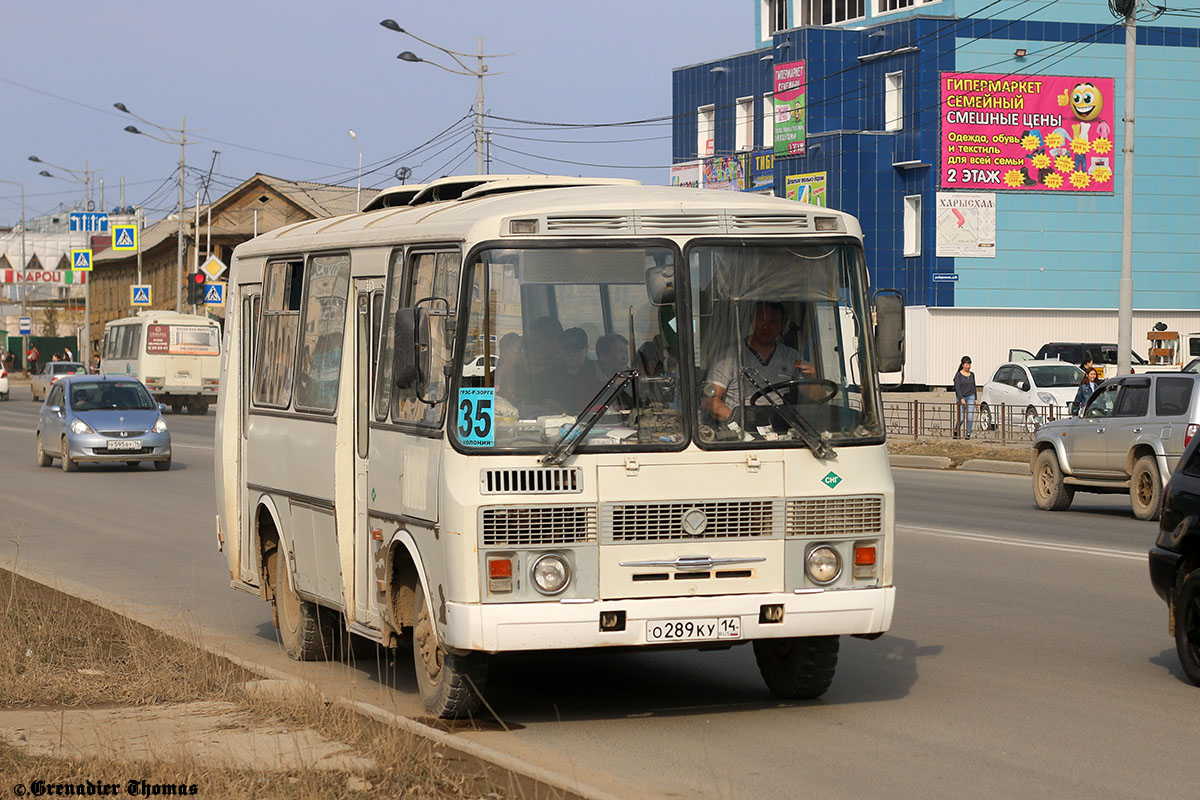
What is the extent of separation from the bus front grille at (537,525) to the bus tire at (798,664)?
4.24 feet

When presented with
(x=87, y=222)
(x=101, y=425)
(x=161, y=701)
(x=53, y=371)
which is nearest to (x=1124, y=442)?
(x=161, y=701)

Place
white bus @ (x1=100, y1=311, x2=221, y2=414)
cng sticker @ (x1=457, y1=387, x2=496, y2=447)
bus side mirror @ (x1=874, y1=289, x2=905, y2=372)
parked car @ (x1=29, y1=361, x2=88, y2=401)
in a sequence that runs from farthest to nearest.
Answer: parked car @ (x1=29, y1=361, x2=88, y2=401), white bus @ (x1=100, y1=311, x2=221, y2=414), bus side mirror @ (x1=874, y1=289, x2=905, y2=372), cng sticker @ (x1=457, y1=387, x2=496, y2=447)

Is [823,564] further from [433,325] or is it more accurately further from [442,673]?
[433,325]

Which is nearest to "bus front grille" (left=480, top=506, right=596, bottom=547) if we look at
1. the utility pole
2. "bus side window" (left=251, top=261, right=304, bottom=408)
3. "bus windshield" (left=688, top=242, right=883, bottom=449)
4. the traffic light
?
"bus windshield" (left=688, top=242, right=883, bottom=449)

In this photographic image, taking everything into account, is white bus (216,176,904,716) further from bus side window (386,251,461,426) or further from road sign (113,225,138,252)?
road sign (113,225,138,252)

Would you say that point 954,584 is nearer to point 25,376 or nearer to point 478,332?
point 478,332

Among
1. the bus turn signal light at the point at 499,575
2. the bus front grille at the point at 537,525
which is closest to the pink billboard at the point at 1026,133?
the bus front grille at the point at 537,525

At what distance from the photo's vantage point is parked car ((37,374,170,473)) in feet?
93.4

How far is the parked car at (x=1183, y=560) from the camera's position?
9.19 metres

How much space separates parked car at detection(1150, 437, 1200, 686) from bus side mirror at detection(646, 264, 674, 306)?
332cm

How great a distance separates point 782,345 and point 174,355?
49849 mm

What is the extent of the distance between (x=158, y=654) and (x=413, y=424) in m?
2.41

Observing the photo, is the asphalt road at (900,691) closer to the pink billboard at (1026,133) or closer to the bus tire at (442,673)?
the bus tire at (442,673)

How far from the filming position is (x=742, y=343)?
26.4ft
